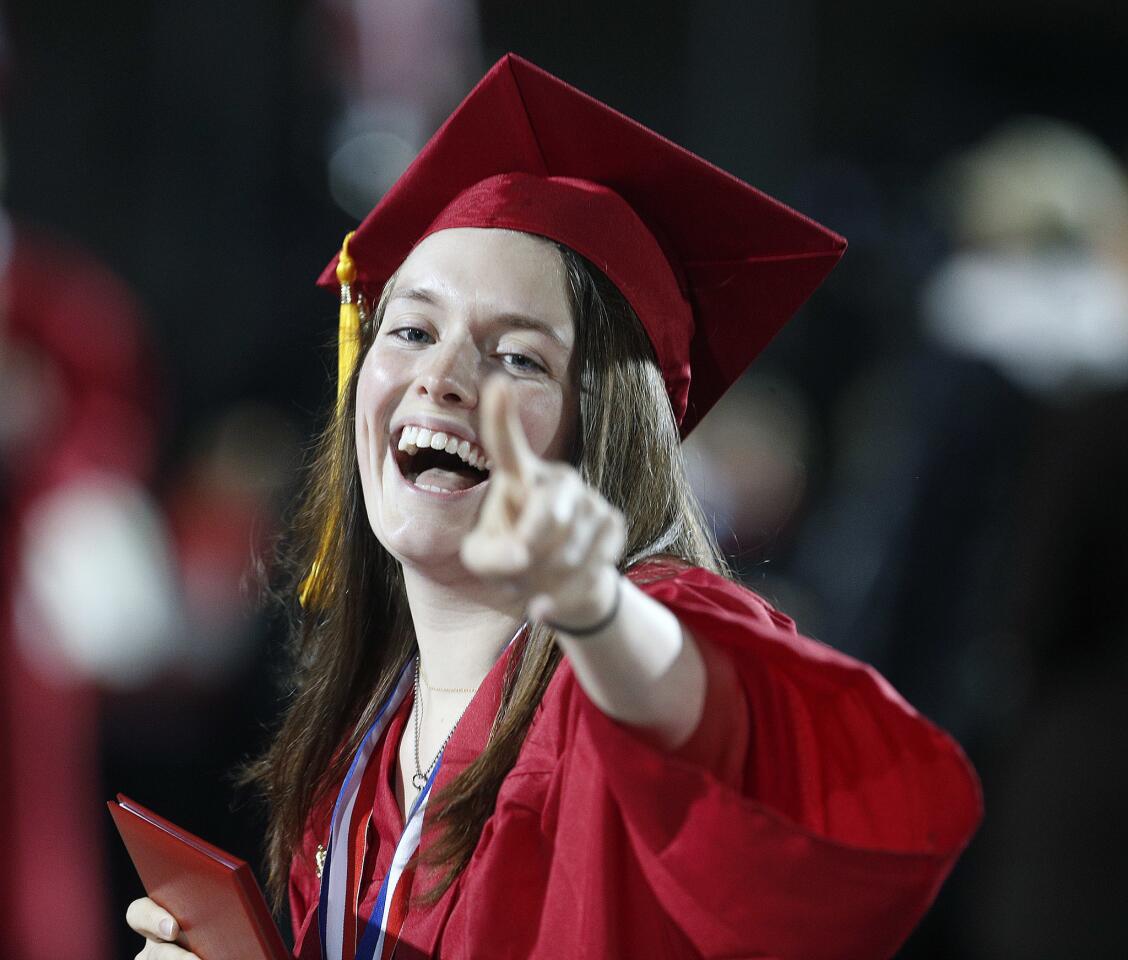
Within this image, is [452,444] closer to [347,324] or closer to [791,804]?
[347,324]

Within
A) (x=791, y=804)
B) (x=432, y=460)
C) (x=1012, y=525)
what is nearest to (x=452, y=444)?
(x=432, y=460)

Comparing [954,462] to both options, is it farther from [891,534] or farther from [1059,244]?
[1059,244]

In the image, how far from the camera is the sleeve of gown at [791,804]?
43.4 inches

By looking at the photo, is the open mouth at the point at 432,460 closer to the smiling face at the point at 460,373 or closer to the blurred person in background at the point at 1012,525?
the smiling face at the point at 460,373

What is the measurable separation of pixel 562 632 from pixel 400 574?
0.98m

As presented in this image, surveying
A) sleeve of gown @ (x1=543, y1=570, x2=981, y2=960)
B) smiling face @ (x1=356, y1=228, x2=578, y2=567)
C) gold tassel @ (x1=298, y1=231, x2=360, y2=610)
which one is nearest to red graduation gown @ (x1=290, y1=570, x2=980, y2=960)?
sleeve of gown @ (x1=543, y1=570, x2=981, y2=960)

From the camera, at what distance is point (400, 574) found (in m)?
2.02

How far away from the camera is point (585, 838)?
4.02 ft

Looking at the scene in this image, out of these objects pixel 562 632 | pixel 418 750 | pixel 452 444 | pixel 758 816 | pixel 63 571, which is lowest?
pixel 63 571

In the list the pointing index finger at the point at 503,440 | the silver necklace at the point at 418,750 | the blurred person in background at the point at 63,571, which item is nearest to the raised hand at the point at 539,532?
the pointing index finger at the point at 503,440

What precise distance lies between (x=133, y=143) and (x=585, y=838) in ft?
15.9

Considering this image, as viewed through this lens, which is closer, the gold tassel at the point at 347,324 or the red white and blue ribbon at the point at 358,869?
the red white and blue ribbon at the point at 358,869

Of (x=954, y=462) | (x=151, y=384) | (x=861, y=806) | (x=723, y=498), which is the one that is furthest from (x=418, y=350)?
(x=723, y=498)

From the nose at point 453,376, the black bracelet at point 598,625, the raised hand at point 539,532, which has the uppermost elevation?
the nose at point 453,376
